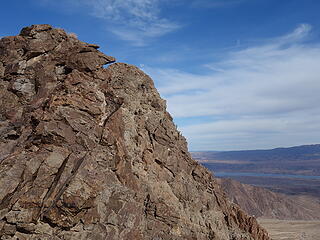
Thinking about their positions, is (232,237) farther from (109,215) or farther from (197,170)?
(109,215)

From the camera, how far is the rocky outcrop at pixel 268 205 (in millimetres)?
107113

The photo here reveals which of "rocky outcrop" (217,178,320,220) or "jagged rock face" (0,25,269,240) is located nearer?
"jagged rock face" (0,25,269,240)

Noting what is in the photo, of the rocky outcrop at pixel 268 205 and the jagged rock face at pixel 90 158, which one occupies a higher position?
the jagged rock face at pixel 90 158

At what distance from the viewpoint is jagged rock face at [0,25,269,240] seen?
38.9 feet

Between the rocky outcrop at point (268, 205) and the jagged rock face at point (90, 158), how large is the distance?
96397 mm

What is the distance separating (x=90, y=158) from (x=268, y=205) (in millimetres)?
114115

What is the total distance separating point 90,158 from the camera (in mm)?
13156

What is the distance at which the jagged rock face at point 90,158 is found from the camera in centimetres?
1184

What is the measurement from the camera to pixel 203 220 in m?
17.2

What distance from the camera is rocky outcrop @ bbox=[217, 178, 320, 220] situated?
10711cm

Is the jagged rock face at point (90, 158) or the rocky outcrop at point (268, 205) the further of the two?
the rocky outcrop at point (268, 205)

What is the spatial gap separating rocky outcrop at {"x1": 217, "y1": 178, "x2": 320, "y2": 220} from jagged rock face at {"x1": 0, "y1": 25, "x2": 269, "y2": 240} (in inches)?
3795

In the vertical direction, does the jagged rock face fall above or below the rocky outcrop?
above

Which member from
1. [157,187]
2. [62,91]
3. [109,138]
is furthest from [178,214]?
[62,91]
